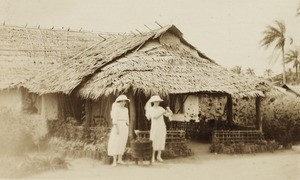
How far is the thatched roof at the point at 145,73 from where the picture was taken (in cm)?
1202

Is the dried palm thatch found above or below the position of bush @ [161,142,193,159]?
above

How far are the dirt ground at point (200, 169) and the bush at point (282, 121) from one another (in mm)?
2178

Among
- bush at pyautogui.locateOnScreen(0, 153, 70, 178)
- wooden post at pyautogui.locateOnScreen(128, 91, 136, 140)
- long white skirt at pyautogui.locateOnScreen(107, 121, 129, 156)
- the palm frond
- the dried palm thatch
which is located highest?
the palm frond

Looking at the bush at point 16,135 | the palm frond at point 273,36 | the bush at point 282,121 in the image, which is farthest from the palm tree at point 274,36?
the bush at point 16,135

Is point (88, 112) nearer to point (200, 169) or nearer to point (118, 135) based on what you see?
point (118, 135)

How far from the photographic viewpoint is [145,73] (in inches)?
483

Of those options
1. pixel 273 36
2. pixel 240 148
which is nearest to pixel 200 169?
pixel 240 148

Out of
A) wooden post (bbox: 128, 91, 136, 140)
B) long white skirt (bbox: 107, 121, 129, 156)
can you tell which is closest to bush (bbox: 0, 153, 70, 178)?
long white skirt (bbox: 107, 121, 129, 156)

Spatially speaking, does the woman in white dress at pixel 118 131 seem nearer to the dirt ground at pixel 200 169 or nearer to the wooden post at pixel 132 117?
the dirt ground at pixel 200 169

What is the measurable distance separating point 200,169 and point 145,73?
3442 millimetres

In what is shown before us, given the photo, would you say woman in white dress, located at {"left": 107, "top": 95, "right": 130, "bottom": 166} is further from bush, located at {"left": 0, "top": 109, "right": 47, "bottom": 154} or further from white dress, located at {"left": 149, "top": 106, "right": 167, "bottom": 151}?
bush, located at {"left": 0, "top": 109, "right": 47, "bottom": 154}

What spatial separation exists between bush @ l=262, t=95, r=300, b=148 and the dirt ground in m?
2.18

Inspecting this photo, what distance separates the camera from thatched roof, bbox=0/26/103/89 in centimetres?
1570

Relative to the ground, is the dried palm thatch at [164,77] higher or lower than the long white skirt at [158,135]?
higher
